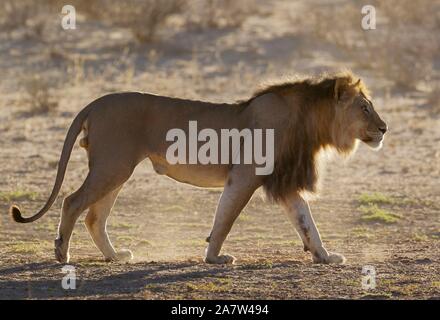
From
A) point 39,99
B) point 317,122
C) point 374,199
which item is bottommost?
point 374,199

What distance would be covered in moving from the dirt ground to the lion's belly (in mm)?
602

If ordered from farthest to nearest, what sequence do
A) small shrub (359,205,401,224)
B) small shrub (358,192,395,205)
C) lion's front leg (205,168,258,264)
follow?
small shrub (358,192,395,205) → small shrub (359,205,401,224) → lion's front leg (205,168,258,264)

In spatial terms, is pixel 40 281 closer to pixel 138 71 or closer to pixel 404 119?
pixel 404 119

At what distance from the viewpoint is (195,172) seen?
29.4 feet

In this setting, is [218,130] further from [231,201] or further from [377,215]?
[377,215]

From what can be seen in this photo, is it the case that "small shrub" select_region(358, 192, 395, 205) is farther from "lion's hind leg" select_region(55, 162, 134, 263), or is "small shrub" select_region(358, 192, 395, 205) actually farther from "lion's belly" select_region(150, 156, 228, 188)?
"lion's hind leg" select_region(55, 162, 134, 263)

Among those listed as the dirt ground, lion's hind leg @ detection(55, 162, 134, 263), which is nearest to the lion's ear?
the dirt ground

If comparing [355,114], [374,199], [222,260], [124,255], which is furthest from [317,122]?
[374,199]

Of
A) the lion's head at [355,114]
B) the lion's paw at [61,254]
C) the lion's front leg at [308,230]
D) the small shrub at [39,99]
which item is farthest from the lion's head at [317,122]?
the small shrub at [39,99]

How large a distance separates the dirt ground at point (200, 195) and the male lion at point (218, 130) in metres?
0.32

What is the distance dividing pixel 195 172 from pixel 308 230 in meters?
0.93

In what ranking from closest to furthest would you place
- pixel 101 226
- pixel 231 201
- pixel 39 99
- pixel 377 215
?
pixel 231 201 → pixel 101 226 → pixel 377 215 → pixel 39 99

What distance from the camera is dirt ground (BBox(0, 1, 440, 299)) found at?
7910 millimetres
